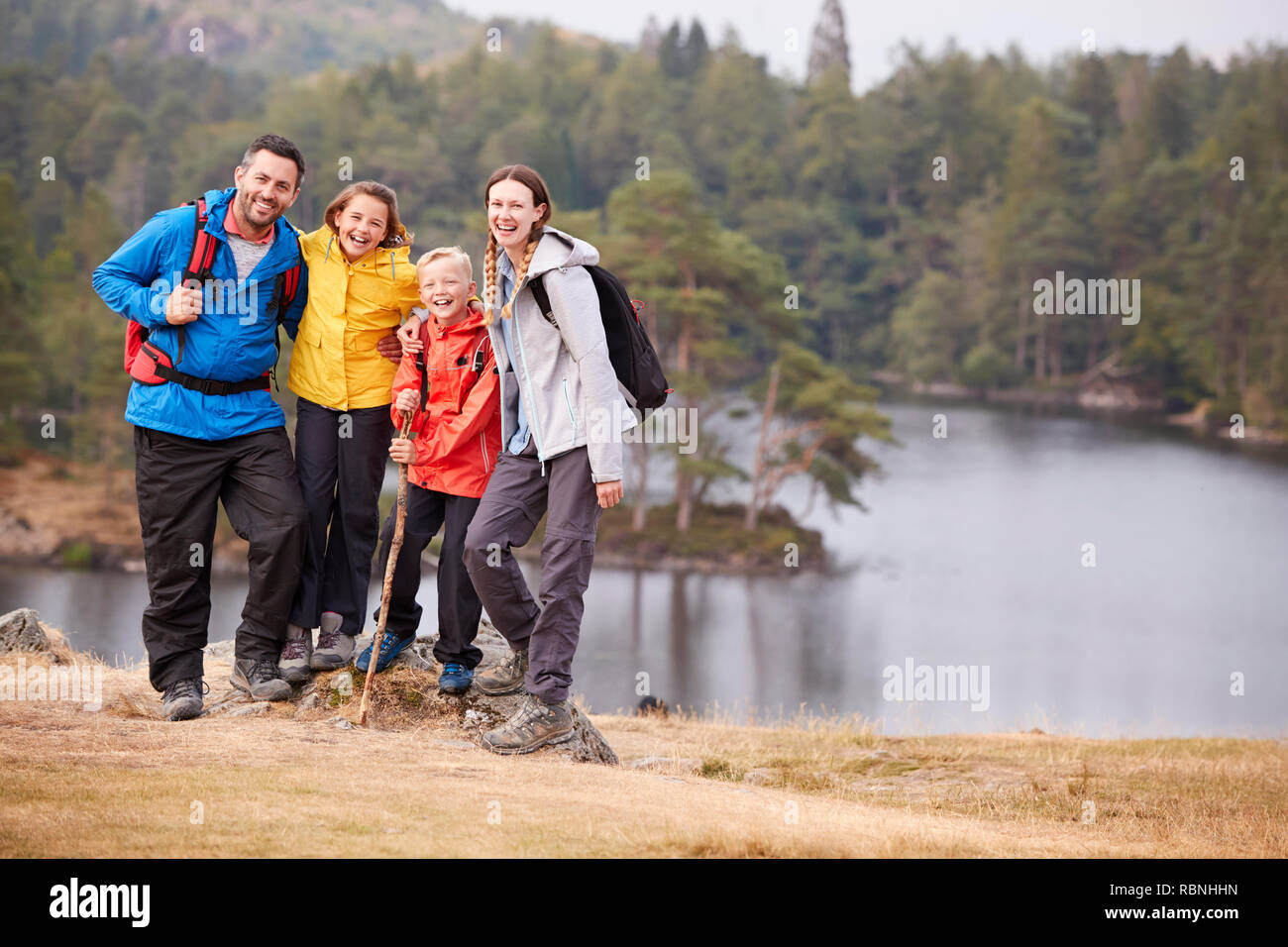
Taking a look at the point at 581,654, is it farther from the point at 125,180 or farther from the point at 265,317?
the point at 125,180

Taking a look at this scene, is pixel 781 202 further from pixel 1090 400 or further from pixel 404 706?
pixel 404 706

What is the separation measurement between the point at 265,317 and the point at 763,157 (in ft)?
230

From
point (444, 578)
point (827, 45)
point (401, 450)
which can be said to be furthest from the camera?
point (827, 45)

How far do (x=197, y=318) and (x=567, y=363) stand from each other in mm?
1365

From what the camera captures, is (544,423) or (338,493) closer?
(544,423)

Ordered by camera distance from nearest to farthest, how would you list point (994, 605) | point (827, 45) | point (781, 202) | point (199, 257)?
point (199, 257) → point (994, 605) → point (781, 202) → point (827, 45)

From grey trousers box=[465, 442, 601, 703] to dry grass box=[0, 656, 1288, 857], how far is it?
434mm

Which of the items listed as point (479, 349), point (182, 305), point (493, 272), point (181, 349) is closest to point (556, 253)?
Result: point (493, 272)

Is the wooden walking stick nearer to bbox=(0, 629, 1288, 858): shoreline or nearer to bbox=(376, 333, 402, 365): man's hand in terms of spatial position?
bbox=(0, 629, 1288, 858): shoreline

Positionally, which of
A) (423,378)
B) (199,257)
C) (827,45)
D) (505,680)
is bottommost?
(505,680)

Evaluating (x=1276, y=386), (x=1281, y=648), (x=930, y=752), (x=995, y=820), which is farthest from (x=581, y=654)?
(x=1276, y=386)

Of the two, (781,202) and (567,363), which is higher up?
(781,202)

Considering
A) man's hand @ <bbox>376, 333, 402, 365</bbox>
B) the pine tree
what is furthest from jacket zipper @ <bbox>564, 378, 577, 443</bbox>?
the pine tree

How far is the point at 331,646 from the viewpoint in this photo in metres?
5.40
